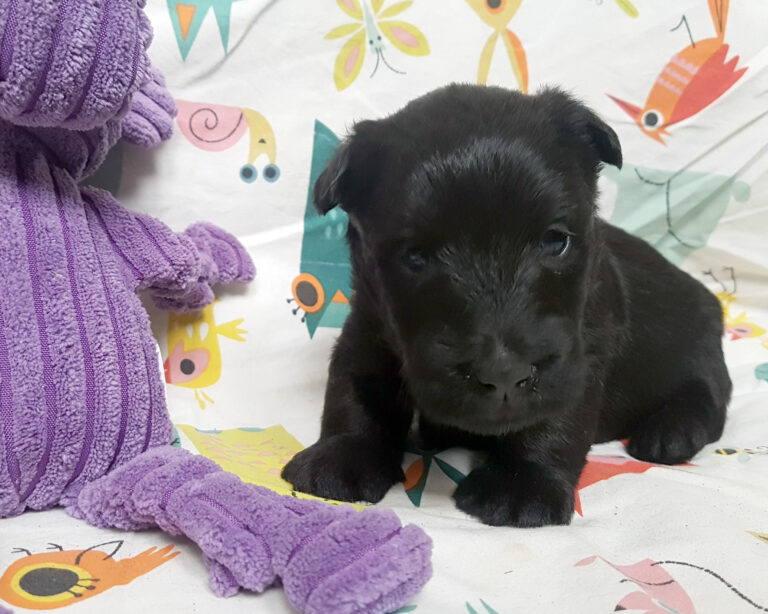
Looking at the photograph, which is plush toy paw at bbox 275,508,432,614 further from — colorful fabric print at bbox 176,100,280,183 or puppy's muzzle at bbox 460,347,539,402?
colorful fabric print at bbox 176,100,280,183

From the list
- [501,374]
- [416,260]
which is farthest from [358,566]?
[416,260]

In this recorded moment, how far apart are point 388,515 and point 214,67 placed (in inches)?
64.7

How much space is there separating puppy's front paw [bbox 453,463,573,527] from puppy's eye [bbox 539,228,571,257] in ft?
1.63

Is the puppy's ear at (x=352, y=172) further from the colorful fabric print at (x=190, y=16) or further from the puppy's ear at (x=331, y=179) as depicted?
the colorful fabric print at (x=190, y=16)

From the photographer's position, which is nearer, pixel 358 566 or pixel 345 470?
pixel 358 566

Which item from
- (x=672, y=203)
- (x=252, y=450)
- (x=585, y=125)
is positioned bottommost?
(x=252, y=450)

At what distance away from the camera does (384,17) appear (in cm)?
248

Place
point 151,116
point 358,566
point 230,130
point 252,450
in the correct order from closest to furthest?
1. point 358,566
2. point 252,450
3. point 151,116
4. point 230,130

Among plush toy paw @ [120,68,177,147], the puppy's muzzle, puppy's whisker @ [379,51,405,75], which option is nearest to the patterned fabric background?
puppy's whisker @ [379,51,405,75]

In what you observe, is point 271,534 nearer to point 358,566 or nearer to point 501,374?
point 358,566

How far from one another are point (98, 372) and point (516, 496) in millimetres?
918

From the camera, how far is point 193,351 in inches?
89.7

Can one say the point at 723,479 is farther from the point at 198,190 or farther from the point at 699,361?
the point at 198,190

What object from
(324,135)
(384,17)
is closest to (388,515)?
(324,135)
